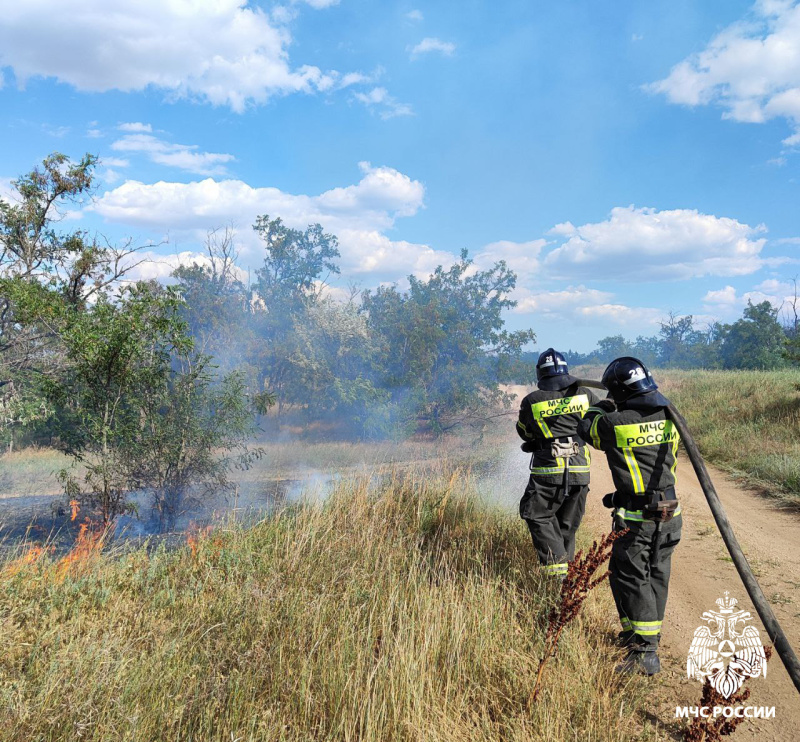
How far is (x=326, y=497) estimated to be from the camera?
6.80m

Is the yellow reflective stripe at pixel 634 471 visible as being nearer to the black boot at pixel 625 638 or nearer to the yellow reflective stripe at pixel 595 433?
the yellow reflective stripe at pixel 595 433

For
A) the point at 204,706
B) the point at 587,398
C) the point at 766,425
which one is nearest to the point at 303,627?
the point at 204,706

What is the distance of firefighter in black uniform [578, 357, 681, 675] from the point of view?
11.6ft

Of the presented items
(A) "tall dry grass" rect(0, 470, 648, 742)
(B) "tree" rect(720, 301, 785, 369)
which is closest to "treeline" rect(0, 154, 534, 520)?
(A) "tall dry grass" rect(0, 470, 648, 742)

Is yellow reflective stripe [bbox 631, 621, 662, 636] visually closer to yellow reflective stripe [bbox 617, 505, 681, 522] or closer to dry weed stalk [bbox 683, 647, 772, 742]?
yellow reflective stripe [bbox 617, 505, 681, 522]

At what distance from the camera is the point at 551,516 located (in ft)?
14.9

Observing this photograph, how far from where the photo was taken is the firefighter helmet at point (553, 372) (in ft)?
15.6

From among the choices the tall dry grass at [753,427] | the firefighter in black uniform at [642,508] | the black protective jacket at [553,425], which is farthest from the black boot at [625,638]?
the tall dry grass at [753,427]

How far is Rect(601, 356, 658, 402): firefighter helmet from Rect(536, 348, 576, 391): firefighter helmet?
2.96 feet

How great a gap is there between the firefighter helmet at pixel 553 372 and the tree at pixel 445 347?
16541mm

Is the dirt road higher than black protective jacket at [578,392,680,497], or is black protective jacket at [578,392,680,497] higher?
black protective jacket at [578,392,680,497]

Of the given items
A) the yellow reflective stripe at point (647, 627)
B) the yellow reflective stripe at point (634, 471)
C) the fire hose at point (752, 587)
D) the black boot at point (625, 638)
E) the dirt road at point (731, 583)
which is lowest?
the dirt road at point (731, 583)

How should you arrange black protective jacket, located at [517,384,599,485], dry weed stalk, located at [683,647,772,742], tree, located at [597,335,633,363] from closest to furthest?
dry weed stalk, located at [683,647,772,742], black protective jacket, located at [517,384,599,485], tree, located at [597,335,633,363]

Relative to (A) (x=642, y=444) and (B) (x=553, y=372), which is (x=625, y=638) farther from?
(B) (x=553, y=372)
